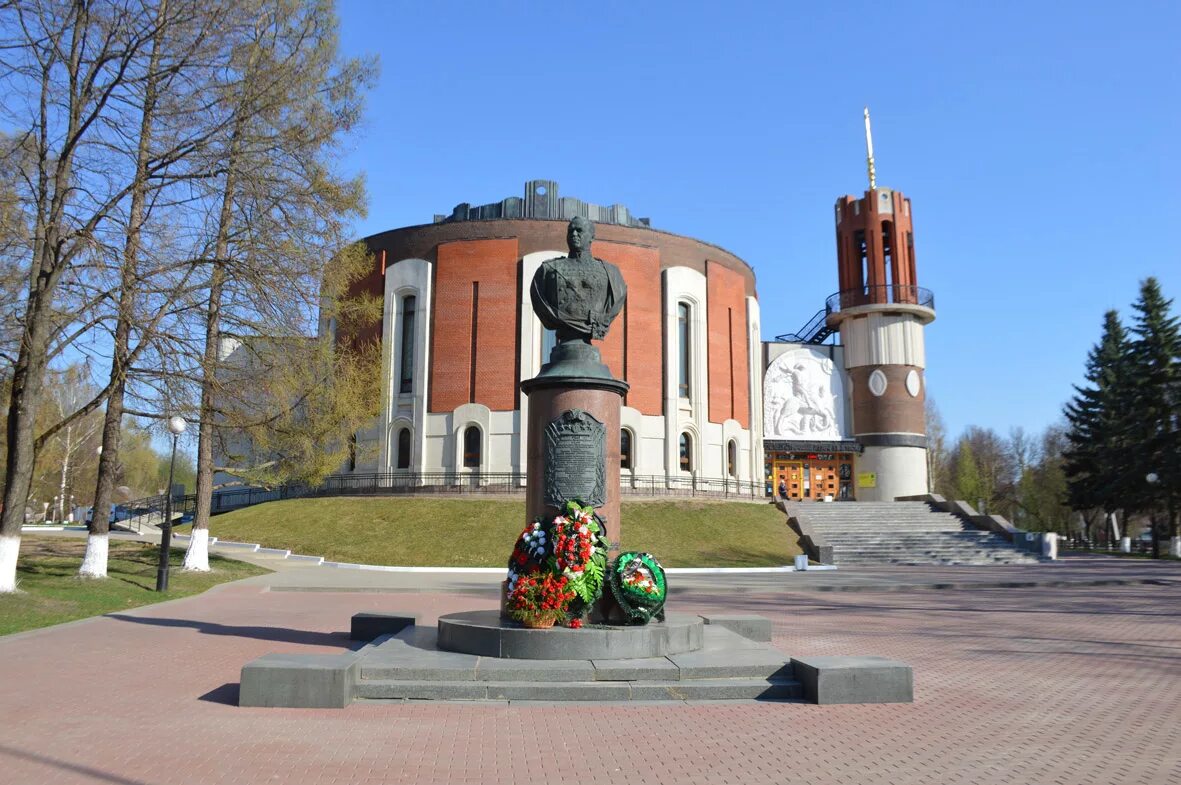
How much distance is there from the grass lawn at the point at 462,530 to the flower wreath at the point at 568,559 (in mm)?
19662

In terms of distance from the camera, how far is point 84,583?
688 inches

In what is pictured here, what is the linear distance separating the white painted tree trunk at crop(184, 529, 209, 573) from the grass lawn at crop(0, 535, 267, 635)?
0.27m

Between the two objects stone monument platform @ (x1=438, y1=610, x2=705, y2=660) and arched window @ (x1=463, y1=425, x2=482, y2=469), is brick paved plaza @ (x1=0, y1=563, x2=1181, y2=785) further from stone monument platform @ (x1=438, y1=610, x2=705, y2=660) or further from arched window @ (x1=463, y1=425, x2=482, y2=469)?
arched window @ (x1=463, y1=425, x2=482, y2=469)

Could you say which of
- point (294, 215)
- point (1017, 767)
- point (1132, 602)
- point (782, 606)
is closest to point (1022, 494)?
point (1132, 602)

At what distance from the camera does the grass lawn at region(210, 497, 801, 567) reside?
29.6 m

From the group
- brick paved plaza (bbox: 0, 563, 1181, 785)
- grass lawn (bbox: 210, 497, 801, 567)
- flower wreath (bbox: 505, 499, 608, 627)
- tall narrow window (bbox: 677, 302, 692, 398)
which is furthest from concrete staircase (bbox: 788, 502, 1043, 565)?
flower wreath (bbox: 505, 499, 608, 627)

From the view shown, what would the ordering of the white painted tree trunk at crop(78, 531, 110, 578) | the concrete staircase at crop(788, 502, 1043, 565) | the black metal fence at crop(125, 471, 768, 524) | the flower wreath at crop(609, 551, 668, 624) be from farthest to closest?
1. the black metal fence at crop(125, 471, 768, 524)
2. the concrete staircase at crop(788, 502, 1043, 565)
3. the white painted tree trunk at crop(78, 531, 110, 578)
4. the flower wreath at crop(609, 551, 668, 624)

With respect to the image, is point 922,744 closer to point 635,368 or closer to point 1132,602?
point 1132,602

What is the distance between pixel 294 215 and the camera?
1761cm

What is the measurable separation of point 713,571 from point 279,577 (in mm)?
12980

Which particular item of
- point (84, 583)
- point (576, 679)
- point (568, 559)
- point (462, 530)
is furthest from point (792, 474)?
point (576, 679)

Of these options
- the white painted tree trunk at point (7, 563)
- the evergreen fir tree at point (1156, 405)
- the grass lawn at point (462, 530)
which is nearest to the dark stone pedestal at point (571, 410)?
the white painted tree trunk at point (7, 563)

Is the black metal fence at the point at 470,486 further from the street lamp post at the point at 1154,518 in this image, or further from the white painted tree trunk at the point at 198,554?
the street lamp post at the point at 1154,518

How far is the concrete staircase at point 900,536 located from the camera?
107 ft
